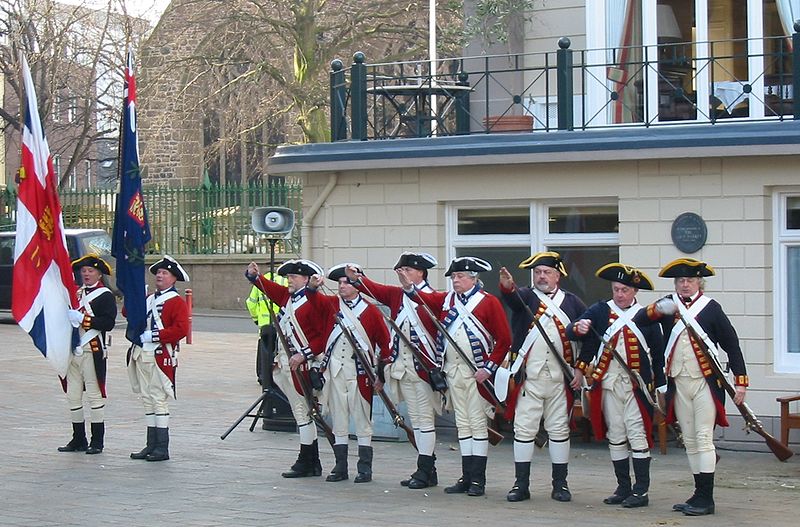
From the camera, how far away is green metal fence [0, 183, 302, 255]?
3155 centimetres

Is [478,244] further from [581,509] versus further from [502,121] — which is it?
[581,509]

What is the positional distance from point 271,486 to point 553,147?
14.1 feet

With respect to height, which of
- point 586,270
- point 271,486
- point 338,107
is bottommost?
point 271,486

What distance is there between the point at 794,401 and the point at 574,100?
13.7 ft

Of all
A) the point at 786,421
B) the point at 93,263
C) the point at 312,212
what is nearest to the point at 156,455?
the point at 93,263

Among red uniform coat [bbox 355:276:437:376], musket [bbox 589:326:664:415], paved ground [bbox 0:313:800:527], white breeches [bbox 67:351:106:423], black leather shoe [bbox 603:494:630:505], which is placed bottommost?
A: paved ground [bbox 0:313:800:527]

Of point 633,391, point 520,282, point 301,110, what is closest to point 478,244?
point 520,282

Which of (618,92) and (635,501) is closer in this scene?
(635,501)

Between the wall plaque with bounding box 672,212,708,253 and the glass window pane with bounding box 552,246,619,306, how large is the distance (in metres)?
0.83

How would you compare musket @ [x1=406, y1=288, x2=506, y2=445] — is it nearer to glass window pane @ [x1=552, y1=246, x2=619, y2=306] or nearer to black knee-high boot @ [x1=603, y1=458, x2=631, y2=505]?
black knee-high boot @ [x1=603, y1=458, x2=631, y2=505]

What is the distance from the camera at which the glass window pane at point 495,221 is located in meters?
13.9

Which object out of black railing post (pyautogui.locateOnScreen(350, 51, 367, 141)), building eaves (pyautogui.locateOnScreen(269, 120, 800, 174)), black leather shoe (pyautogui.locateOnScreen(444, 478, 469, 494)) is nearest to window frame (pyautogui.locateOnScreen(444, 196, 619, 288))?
building eaves (pyautogui.locateOnScreen(269, 120, 800, 174))

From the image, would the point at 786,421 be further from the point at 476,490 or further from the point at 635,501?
the point at 476,490

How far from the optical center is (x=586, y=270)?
45.1ft
